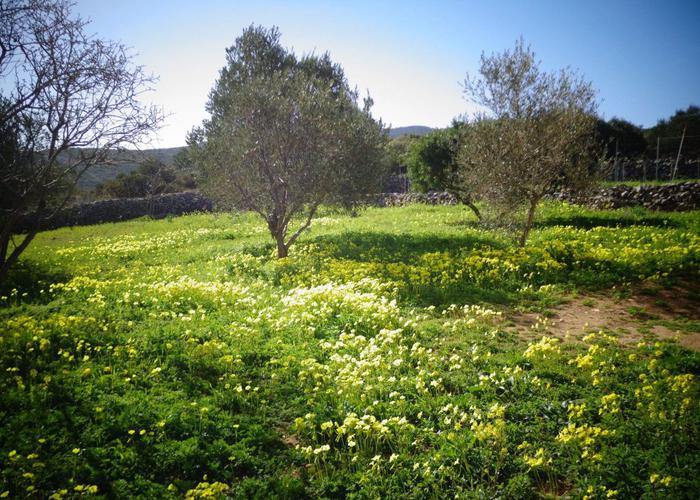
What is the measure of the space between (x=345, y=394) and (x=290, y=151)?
1177 centimetres

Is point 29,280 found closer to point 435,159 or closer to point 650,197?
point 435,159

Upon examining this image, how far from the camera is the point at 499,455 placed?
471cm

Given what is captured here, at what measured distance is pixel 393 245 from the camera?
56.3ft

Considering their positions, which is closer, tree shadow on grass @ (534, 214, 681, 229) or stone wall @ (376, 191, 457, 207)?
tree shadow on grass @ (534, 214, 681, 229)

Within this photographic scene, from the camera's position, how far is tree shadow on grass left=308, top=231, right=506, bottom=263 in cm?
1530

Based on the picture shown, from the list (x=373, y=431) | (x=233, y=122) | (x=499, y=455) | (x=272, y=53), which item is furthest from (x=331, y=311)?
(x=272, y=53)

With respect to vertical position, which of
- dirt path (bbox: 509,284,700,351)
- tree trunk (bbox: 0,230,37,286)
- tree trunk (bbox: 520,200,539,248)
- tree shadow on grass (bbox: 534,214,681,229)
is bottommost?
dirt path (bbox: 509,284,700,351)

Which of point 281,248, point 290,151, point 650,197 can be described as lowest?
point 281,248

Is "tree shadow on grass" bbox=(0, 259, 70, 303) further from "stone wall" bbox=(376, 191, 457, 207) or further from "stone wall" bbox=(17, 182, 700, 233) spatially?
"stone wall" bbox=(376, 191, 457, 207)

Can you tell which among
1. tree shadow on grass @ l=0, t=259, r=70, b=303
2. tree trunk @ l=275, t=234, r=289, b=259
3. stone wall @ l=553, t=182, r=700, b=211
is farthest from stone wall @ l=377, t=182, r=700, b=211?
tree shadow on grass @ l=0, t=259, r=70, b=303

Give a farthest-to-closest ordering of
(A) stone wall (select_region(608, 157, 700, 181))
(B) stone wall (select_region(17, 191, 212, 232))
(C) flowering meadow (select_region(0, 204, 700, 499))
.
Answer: (B) stone wall (select_region(17, 191, 212, 232)) < (A) stone wall (select_region(608, 157, 700, 181)) < (C) flowering meadow (select_region(0, 204, 700, 499))

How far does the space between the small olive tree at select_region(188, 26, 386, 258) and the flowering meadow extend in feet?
18.2

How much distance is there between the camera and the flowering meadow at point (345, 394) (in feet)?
14.6

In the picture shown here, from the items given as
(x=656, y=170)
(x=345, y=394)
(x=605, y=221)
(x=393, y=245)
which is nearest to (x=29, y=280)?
(x=345, y=394)
